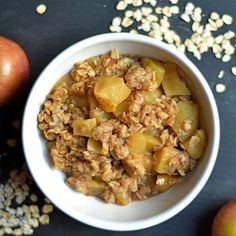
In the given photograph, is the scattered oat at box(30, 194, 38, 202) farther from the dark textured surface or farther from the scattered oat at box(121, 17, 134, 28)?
the scattered oat at box(121, 17, 134, 28)

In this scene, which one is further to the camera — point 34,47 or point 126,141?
point 34,47

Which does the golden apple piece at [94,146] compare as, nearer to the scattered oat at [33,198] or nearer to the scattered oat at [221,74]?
the scattered oat at [33,198]

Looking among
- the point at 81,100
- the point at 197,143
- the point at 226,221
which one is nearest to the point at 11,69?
the point at 81,100

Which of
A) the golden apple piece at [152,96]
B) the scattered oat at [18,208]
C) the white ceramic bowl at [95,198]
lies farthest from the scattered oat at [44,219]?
the golden apple piece at [152,96]

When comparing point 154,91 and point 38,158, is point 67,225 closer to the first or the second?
point 38,158

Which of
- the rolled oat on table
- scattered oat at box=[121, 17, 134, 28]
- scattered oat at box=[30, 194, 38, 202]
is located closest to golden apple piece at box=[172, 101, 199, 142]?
the rolled oat on table

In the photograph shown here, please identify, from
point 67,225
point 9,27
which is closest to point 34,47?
point 9,27
